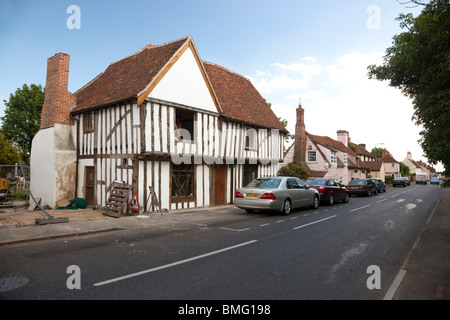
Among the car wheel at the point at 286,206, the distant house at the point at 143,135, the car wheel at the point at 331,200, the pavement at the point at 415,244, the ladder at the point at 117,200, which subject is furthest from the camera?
the car wheel at the point at 331,200

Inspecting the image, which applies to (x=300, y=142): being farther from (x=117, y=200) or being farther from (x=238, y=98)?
(x=117, y=200)

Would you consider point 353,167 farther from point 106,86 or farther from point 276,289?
point 276,289

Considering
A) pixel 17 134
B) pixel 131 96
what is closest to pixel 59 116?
pixel 131 96

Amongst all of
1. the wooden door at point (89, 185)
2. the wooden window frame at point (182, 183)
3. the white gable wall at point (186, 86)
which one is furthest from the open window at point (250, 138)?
the wooden door at point (89, 185)

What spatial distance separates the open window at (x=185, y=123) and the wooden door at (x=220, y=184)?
8.05 feet

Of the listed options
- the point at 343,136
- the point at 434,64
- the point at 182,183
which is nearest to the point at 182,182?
the point at 182,183

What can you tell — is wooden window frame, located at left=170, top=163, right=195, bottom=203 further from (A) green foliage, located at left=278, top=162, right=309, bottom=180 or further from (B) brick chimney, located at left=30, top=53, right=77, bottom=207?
(A) green foliage, located at left=278, top=162, right=309, bottom=180

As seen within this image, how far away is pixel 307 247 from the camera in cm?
669

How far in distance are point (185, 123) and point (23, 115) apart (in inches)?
1251

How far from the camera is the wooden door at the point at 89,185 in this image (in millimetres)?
14219

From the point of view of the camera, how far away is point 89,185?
1440cm

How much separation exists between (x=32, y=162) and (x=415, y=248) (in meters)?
17.4

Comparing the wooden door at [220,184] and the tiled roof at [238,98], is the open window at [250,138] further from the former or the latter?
the wooden door at [220,184]

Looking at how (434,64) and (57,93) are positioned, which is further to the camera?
(57,93)
